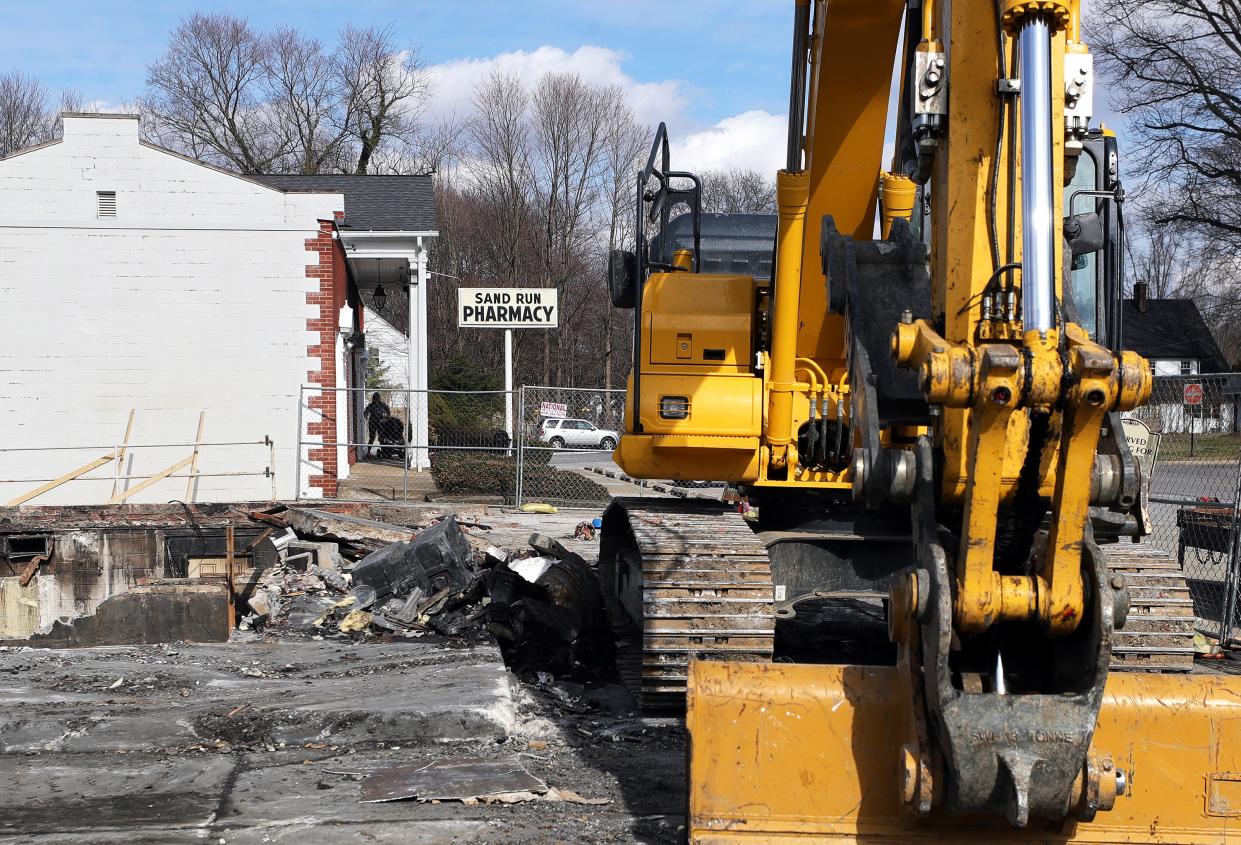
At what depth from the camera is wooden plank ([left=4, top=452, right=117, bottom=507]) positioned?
16.6m

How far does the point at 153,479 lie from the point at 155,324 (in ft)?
8.61

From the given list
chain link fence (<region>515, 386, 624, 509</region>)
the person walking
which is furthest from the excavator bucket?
the person walking

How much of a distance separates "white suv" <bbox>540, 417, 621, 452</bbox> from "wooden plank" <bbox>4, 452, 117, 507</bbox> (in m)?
19.0

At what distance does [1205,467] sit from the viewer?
40.2ft

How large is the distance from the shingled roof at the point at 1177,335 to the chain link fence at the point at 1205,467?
4231cm

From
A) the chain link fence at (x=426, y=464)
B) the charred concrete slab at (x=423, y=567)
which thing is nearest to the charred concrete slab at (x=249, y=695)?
the charred concrete slab at (x=423, y=567)

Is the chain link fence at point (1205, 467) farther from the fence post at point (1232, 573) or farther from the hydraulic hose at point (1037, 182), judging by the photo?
the hydraulic hose at point (1037, 182)

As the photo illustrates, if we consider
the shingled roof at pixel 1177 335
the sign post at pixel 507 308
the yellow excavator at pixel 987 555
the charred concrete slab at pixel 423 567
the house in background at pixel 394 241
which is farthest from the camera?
the shingled roof at pixel 1177 335

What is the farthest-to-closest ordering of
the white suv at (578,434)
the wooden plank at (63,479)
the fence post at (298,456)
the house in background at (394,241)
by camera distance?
the white suv at (578,434)
the house in background at (394,241)
the fence post at (298,456)
the wooden plank at (63,479)

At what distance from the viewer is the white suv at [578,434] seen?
3741 centimetres

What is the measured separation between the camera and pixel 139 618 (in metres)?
9.36

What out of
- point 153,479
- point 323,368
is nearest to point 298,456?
point 323,368

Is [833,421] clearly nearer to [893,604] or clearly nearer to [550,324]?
[893,604]

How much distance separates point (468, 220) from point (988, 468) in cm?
5071
